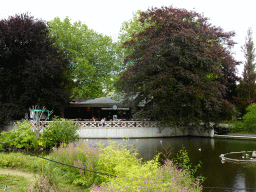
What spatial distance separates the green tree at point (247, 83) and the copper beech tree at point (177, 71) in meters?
4.46

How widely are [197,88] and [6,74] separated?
18704 mm

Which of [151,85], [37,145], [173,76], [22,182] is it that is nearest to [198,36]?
[173,76]

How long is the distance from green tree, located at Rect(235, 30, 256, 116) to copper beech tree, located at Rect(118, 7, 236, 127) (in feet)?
14.6

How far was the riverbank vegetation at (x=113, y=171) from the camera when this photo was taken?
5090 mm

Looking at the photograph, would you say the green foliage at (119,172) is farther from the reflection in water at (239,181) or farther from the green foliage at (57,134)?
the green foliage at (57,134)

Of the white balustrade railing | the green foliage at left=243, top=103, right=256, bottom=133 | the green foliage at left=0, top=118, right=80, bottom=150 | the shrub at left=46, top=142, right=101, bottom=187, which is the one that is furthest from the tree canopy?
the green foliage at left=243, top=103, right=256, bottom=133

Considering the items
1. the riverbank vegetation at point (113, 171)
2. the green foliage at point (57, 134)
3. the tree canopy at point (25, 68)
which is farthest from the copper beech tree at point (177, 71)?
the riverbank vegetation at point (113, 171)

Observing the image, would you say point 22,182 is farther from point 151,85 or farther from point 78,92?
point 78,92

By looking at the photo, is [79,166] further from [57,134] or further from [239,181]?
[57,134]

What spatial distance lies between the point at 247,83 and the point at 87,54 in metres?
21.1

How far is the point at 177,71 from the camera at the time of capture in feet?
76.6

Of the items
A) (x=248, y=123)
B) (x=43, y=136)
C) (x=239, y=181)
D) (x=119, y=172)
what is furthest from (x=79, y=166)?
(x=248, y=123)

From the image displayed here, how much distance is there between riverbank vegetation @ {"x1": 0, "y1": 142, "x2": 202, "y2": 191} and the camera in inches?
200

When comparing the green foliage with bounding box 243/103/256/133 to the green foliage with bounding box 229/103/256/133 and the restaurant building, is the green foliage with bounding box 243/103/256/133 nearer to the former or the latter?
the green foliage with bounding box 229/103/256/133
